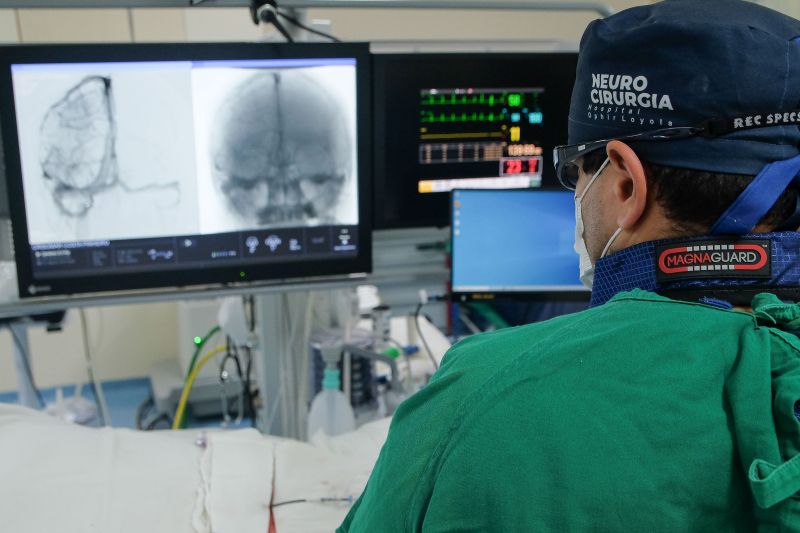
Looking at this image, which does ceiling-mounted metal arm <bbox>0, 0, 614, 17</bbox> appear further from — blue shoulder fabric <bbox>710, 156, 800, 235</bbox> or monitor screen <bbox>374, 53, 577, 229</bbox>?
blue shoulder fabric <bbox>710, 156, 800, 235</bbox>

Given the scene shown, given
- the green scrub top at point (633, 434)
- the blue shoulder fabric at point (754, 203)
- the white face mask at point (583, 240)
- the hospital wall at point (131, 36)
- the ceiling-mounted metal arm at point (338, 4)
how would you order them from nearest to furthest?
the green scrub top at point (633, 434), the blue shoulder fabric at point (754, 203), the white face mask at point (583, 240), the ceiling-mounted metal arm at point (338, 4), the hospital wall at point (131, 36)

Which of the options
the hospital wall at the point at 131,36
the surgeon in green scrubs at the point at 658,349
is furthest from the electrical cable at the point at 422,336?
the hospital wall at the point at 131,36

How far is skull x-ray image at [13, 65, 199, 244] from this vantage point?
137 cm

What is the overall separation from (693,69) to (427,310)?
4.05 feet

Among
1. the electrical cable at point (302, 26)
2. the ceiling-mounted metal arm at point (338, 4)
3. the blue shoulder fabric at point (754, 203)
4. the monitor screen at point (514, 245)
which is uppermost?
the ceiling-mounted metal arm at point (338, 4)

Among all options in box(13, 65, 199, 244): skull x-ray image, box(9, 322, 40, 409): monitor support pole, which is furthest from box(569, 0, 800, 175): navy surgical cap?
box(9, 322, 40, 409): monitor support pole

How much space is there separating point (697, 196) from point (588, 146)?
0.51 feet

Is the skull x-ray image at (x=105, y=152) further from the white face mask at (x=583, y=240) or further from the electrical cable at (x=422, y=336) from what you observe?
the white face mask at (x=583, y=240)

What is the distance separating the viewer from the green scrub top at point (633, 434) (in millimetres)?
571

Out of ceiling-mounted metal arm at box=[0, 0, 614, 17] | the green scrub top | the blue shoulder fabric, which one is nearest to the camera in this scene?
the green scrub top

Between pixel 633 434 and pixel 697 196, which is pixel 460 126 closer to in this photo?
pixel 697 196

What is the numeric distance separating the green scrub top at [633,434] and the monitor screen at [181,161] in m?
0.97

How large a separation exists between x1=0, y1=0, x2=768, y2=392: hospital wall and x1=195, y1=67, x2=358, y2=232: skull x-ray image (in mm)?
1727

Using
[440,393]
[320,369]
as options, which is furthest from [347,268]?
[440,393]
